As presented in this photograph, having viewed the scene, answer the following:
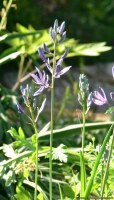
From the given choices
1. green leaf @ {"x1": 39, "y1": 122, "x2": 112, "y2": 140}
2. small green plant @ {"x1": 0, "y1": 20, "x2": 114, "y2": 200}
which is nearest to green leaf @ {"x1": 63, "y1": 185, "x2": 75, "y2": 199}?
small green plant @ {"x1": 0, "y1": 20, "x2": 114, "y2": 200}

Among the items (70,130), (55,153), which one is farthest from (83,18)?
(55,153)

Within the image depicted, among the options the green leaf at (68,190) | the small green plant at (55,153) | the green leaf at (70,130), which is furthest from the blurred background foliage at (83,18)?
the green leaf at (68,190)

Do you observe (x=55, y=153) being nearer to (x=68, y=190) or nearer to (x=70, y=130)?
(x=68, y=190)

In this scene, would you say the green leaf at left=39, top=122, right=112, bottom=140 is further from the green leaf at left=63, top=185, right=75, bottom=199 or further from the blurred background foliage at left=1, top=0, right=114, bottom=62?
the blurred background foliage at left=1, top=0, right=114, bottom=62

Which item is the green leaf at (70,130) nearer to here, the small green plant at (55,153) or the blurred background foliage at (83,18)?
the small green plant at (55,153)

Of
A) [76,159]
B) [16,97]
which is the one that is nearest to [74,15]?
[16,97]

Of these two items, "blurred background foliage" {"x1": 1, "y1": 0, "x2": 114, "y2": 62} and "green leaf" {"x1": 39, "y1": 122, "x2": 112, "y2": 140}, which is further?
"blurred background foliage" {"x1": 1, "y1": 0, "x2": 114, "y2": 62}

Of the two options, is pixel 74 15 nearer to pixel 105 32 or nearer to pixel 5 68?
pixel 105 32

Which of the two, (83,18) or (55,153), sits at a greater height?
(83,18)

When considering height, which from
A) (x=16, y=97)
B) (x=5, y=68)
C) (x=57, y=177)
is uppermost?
(x=5, y=68)

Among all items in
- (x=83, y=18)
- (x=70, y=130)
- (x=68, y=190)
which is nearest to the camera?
(x=68, y=190)

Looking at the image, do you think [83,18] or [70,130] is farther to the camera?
[83,18]
